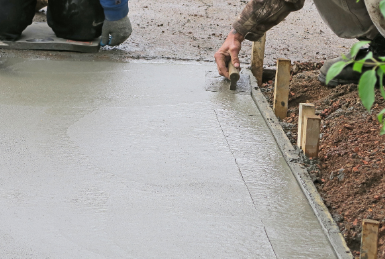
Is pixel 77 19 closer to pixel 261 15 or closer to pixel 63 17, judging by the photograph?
pixel 63 17

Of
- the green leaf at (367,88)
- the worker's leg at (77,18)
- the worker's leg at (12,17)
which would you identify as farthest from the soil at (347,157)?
the worker's leg at (12,17)

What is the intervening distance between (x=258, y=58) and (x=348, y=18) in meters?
0.68

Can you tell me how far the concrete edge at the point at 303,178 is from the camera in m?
1.76

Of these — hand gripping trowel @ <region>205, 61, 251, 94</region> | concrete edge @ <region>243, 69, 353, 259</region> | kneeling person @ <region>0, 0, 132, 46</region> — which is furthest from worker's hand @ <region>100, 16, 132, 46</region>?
concrete edge @ <region>243, 69, 353, 259</region>

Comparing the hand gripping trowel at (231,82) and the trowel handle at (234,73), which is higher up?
the trowel handle at (234,73)

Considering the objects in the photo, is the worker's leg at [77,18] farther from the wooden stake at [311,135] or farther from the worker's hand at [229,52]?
the wooden stake at [311,135]

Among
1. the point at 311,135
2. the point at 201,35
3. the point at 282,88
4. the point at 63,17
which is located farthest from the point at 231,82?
the point at 63,17

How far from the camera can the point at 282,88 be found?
9.41 ft

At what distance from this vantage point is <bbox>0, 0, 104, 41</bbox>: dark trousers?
3.79 metres

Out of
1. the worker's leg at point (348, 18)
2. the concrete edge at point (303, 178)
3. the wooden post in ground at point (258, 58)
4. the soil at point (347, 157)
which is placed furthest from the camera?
the wooden post in ground at point (258, 58)

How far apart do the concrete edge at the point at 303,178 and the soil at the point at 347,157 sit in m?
0.06

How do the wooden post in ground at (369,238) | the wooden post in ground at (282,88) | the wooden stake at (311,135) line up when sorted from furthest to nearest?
the wooden post in ground at (282,88), the wooden stake at (311,135), the wooden post in ground at (369,238)

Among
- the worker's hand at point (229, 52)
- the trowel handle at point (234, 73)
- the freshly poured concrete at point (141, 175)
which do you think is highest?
the worker's hand at point (229, 52)

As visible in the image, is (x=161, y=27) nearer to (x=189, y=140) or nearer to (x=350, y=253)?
(x=189, y=140)
